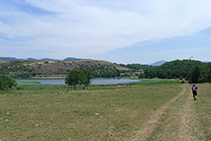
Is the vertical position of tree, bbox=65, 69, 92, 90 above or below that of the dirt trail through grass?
above

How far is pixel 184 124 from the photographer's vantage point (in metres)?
11.8

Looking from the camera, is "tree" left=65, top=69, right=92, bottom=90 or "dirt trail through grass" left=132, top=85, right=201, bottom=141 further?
"tree" left=65, top=69, right=92, bottom=90

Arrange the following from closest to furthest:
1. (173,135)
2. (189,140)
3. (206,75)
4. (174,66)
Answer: (189,140)
(173,135)
(206,75)
(174,66)

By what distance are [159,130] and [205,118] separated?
4826 mm

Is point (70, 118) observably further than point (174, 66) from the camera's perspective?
No

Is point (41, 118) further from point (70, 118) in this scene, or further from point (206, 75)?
point (206, 75)

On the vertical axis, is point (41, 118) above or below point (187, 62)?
below

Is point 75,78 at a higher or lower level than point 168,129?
higher

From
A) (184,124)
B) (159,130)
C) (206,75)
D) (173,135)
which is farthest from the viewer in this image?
(206,75)

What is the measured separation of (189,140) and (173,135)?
95 centimetres

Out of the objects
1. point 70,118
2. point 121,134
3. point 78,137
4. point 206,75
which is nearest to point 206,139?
point 121,134

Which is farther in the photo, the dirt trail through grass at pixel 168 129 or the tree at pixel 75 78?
the tree at pixel 75 78

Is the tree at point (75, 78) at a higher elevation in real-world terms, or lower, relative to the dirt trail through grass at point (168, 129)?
higher

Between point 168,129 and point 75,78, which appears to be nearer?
point 168,129
